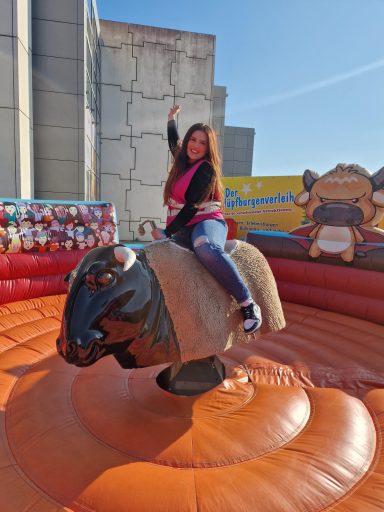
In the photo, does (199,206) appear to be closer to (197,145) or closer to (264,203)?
(197,145)

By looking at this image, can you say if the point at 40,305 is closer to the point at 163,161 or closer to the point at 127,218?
the point at 127,218

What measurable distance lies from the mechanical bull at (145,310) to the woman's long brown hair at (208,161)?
0.40 metres

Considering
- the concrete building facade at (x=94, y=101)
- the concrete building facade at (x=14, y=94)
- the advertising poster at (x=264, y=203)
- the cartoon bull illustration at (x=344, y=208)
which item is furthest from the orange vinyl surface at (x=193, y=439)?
the advertising poster at (x=264, y=203)

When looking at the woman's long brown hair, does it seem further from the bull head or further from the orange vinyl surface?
the orange vinyl surface

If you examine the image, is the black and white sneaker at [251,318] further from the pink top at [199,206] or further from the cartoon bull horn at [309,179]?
the cartoon bull horn at [309,179]

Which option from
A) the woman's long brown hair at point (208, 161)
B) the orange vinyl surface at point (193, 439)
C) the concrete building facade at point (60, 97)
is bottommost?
the orange vinyl surface at point (193, 439)

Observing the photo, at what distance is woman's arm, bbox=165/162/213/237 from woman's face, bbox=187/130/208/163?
9 centimetres

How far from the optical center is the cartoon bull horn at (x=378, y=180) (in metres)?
4.20

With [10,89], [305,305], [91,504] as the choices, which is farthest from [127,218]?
[91,504]

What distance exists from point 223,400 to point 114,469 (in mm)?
761

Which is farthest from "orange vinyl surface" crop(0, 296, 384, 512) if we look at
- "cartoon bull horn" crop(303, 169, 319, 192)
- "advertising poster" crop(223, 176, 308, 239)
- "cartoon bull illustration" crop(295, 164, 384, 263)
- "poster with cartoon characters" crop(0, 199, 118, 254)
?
"advertising poster" crop(223, 176, 308, 239)

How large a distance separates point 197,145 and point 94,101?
6.68m

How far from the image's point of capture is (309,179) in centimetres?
475

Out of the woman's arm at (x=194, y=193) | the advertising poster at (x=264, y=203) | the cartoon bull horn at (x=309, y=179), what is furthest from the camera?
the advertising poster at (x=264, y=203)
